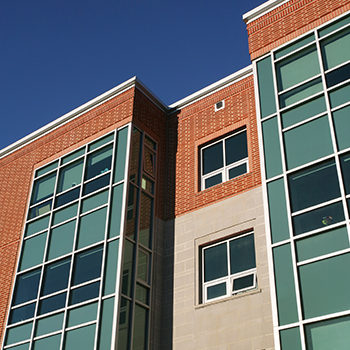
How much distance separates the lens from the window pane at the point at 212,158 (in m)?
16.6

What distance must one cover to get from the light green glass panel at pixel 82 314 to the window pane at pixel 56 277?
95cm

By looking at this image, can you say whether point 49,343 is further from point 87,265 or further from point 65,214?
point 65,214

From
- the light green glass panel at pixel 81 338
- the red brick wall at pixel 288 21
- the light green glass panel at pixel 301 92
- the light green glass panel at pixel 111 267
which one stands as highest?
the red brick wall at pixel 288 21

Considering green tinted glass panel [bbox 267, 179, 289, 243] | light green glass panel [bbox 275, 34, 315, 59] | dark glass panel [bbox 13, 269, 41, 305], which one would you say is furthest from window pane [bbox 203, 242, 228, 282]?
light green glass panel [bbox 275, 34, 315, 59]

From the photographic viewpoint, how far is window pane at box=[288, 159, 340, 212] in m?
11.5

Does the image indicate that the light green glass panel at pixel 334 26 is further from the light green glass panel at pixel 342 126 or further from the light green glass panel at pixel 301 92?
the light green glass panel at pixel 342 126

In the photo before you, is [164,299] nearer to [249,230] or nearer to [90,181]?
[249,230]

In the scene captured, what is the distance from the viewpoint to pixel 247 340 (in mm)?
12445

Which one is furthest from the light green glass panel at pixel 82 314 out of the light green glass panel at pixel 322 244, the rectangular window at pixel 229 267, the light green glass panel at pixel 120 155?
the light green glass panel at pixel 322 244

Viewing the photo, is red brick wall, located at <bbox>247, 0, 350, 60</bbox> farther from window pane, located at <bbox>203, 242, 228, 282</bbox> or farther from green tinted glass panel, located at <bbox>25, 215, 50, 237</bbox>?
green tinted glass panel, located at <bbox>25, 215, 50, 237</bbox>

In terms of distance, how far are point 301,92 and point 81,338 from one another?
8.47 metres

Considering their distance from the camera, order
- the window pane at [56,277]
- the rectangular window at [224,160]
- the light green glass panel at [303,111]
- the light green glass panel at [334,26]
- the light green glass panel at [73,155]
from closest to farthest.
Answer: the light green glass panel at [303,111]
the light green glass panel at [334,26]
the window pane at [56,277]
the rectangular window at [224,160]
the light green glass panel at [73,155]

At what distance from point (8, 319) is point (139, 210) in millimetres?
4986

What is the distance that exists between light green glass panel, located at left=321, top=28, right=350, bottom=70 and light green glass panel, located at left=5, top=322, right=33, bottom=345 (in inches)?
420
